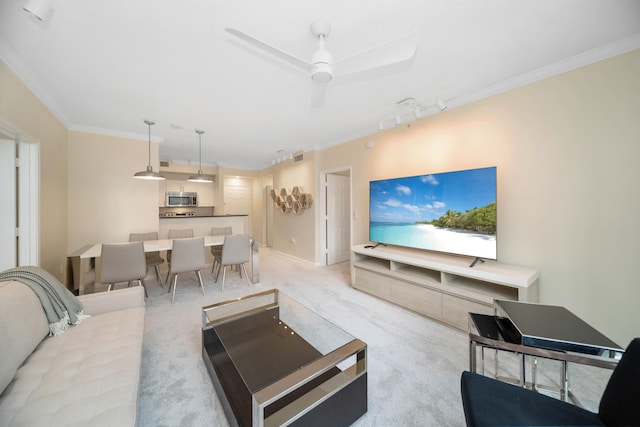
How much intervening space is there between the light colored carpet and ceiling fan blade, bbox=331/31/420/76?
7.37 feet

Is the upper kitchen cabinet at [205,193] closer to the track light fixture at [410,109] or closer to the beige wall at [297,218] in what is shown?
the beige wall at [297,218]

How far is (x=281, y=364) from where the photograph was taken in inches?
61.2

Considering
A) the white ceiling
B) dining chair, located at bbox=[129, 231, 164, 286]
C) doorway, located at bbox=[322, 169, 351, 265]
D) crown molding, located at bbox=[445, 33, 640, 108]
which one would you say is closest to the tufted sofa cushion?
the white ceiling

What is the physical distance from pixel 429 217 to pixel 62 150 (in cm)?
518

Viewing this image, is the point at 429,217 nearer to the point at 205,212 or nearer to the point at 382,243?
the point at 382,243

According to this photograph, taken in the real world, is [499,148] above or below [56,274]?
above

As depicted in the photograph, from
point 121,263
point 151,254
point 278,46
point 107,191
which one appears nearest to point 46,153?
point 107,191

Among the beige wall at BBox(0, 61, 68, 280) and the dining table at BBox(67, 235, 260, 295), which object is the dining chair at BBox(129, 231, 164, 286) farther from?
the beige wall at BBox(0, 61, 68, 280)

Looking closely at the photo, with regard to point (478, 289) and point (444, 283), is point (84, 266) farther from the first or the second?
point (478, 289)

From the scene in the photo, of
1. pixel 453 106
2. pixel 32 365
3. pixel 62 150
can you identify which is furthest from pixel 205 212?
pixel 453 106

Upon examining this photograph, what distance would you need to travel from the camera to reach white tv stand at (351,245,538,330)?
210cm

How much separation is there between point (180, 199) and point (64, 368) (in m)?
5.94

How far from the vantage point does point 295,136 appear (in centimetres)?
416

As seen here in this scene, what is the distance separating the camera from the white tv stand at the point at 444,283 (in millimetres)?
2096
